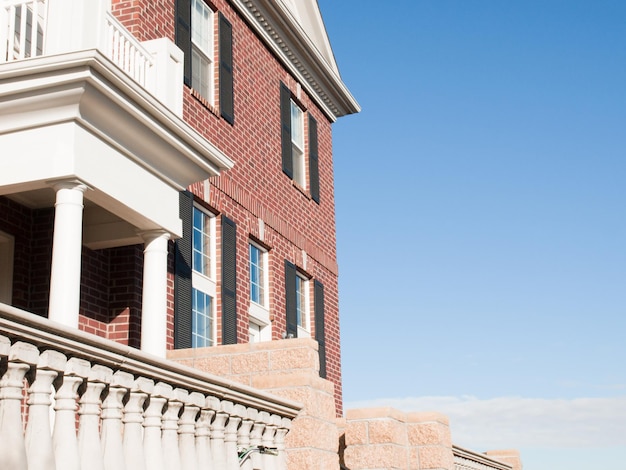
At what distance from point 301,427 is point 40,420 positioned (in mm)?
3887

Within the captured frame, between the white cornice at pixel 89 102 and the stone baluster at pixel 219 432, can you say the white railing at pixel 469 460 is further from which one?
the stone baluster at pixel 219 432

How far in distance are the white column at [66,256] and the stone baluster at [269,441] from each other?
8.00ft

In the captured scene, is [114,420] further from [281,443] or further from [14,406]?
[281,443]

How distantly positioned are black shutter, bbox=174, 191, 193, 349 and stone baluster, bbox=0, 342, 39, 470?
24.3 ft

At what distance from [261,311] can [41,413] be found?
1073 centimetres

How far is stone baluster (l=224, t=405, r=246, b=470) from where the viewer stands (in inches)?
234

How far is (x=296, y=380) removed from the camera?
805 centimetres

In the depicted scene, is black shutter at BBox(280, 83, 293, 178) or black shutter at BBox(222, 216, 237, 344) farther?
black shutter at BBox(280, 83, 293, 178)

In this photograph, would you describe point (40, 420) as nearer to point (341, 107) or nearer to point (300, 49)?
point (300, 49)

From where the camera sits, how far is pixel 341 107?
20000 millimetres

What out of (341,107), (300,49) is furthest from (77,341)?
(341,107)

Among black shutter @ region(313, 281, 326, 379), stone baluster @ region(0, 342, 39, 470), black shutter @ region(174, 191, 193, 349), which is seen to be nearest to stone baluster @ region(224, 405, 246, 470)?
stone baluster @ region(0, 342, 39, 470)

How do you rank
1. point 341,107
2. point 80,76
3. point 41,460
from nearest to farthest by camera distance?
1. point 41,460
2. point 80,76
3. point 341,107

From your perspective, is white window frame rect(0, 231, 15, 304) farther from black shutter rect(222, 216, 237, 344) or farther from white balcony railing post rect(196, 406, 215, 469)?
white balcony railing post rect(196, 406, 215, 469)
